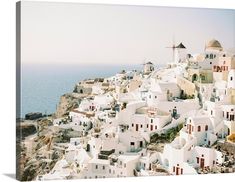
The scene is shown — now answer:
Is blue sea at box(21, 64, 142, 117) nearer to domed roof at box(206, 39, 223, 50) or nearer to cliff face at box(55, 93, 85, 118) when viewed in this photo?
cliff face at box(55, 93, 85, 118)

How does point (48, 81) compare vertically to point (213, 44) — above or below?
below

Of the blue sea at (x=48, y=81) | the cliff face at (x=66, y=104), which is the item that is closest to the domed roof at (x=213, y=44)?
the blue sea at (x=48, y=81)

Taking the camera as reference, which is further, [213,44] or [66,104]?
[213,44]

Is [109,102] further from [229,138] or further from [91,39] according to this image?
[229,138]

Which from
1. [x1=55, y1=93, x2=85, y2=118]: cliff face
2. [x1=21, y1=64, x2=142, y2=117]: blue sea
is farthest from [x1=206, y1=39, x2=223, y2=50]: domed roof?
[x1=55, y1=93, x2=85, y2=118]: cliff face

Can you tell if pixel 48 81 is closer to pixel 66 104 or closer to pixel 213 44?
pixel 66 104

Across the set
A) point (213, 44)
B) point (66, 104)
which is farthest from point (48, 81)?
point (213, 44)

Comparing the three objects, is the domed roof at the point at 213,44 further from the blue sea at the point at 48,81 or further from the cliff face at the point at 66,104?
the cliff face at the point at 66,104
